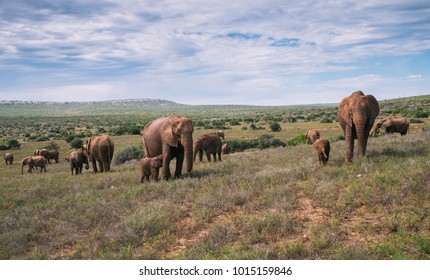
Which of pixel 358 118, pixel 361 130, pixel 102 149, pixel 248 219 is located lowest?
pixel 248 219

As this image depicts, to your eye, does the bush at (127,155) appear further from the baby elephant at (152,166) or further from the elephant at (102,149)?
the baby elephant at (152,166)

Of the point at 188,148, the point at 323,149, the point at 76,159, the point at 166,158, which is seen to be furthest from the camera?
the point at 76,159

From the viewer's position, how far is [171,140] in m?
13.2

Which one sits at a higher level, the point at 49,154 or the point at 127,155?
the point at 127,155

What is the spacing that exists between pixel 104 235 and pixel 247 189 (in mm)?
4374

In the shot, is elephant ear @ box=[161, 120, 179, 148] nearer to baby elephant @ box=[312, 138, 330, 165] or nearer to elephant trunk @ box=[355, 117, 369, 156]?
baby elephant @ box=[312, 138, 330, 165]

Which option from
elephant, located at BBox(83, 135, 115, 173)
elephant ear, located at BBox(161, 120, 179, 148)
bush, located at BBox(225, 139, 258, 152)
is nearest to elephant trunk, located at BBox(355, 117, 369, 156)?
elephant ear, located at BBox(161, 120, 179, 148)

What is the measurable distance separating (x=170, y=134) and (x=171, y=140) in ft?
0.77

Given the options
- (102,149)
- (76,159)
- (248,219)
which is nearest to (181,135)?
(248,219)

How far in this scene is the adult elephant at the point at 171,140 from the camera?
12778 mm

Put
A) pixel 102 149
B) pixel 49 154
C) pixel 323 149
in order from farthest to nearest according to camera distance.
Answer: pixel 49 154, pixel 102 149, pixel 323 149

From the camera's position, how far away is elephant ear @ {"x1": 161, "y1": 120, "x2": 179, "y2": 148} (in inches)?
518

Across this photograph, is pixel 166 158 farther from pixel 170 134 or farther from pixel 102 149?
pixel 102 149
